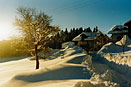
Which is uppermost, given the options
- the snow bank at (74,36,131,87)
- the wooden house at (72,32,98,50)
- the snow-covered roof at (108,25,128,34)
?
the snow-covered roof at (108,25,128,34)

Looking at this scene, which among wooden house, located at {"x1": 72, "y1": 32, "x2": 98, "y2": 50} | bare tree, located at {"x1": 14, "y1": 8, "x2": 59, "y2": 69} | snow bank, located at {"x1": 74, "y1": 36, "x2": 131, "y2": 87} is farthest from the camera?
wooden house, located at {"x1": 72, "y1": 32, "x2": 98, "y2": 50}

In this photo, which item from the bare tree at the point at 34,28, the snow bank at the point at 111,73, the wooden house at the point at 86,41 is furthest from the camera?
the wooden house at the point at 86,41

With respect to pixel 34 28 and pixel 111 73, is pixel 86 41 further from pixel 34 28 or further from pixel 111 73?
pixel 111 73

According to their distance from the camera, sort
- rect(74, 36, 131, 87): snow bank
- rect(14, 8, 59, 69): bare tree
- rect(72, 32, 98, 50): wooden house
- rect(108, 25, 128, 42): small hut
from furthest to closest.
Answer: rect(72, 32, 98, 50): wooden house
rect(108, 25, 128, 42): small hut
rect(14, 8, 59, 69): bare tree
rect(74, 36, 131, 87): snow bank

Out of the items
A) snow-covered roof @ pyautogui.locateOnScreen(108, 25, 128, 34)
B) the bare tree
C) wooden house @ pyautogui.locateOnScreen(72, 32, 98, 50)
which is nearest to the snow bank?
the bare tree

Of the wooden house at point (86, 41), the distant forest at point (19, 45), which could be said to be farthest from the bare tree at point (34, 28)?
the wooden house at point (86, 41)

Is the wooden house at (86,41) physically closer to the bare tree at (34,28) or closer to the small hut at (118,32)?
the small hut at (118,32)

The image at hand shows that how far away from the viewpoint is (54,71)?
743 cm

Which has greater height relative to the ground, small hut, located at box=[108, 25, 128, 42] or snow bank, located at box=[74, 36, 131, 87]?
small hut, located at box=[108, 25, 128, 42]

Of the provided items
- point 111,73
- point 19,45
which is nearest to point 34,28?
point 19,45

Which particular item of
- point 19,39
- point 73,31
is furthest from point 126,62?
point 73,31

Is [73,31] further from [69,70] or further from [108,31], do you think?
[69,70]

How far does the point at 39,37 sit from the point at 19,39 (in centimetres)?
248

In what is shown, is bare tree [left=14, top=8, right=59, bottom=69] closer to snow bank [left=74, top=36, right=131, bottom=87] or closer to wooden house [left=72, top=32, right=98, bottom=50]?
snow bank [left=74, top=36, right=131, bottom=87]
